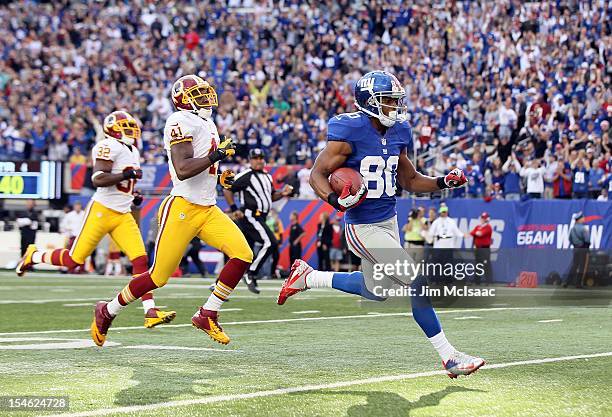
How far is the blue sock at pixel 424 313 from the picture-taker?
21.6 feet

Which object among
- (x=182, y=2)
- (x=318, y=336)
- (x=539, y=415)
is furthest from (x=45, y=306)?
(x=182, y=2)

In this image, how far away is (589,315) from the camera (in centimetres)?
1138

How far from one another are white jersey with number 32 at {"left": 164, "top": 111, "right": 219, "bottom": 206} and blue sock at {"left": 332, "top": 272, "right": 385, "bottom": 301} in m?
1.37

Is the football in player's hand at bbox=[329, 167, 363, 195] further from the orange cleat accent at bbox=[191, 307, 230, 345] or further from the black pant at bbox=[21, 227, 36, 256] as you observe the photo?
the black pant at bbox=[21, 227, 36, 256]

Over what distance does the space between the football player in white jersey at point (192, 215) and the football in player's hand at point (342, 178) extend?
1146 millimetres

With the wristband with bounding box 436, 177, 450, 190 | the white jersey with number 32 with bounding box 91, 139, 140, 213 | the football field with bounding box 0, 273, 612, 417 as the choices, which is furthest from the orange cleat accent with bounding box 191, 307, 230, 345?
the white jersey with number 32 with bounding box 91, 139, 140, 213

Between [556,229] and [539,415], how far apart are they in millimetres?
14243

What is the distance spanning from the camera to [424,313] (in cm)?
660

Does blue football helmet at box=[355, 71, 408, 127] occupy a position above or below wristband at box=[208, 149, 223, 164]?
above

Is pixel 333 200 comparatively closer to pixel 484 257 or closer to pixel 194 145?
pixel 194 145

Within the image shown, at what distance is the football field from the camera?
220 inches

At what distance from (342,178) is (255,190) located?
7.83 m

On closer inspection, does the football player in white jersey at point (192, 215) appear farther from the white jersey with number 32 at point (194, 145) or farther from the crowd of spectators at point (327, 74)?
the crowd of spectators at point (327, 74)

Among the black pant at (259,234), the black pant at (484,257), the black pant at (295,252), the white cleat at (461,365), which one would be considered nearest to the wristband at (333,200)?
the white cleat at (461,365)
